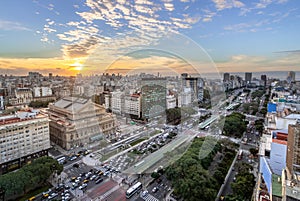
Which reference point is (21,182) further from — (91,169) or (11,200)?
(91,169)

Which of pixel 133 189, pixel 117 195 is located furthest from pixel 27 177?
pixel 133 189

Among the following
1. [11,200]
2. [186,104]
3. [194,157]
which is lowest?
[11,200]

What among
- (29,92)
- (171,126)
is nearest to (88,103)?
(171,126)

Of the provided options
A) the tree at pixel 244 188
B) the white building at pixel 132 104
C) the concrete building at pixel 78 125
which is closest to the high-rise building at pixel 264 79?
the concrete building at pixel 78 125

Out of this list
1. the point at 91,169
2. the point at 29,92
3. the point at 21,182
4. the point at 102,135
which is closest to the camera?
the point at 21,182

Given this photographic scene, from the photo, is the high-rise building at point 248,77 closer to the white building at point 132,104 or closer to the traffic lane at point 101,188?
the white building at point 132,104
